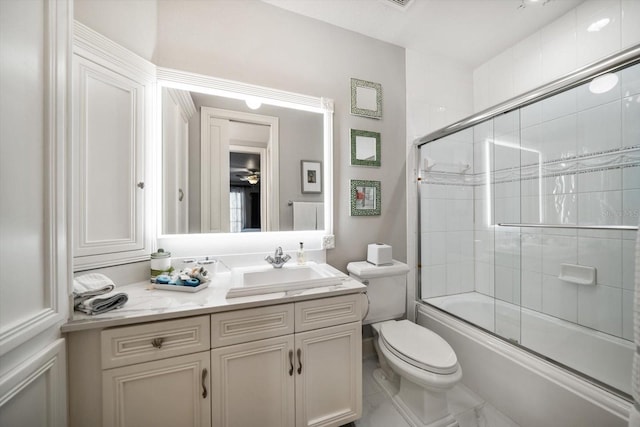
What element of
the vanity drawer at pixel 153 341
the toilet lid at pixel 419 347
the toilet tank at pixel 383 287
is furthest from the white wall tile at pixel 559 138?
the vanity drawer at pixel 153 341

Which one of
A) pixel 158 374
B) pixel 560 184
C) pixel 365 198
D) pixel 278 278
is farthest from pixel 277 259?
pixel 560 184

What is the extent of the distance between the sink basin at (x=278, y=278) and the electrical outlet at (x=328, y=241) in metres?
Result: 0.19

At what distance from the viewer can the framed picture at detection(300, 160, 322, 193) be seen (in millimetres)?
1647

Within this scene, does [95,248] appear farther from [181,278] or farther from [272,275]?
[272,275]

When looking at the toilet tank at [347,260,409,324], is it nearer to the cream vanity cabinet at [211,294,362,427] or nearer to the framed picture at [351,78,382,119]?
the cream vanity cabinet at [211,294,362,427]

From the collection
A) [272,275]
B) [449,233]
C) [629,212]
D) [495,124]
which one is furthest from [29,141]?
[629,212]

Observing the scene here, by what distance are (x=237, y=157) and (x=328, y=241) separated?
2.78 ft

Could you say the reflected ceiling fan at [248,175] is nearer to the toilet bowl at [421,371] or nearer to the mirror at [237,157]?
the mirror at [237,157]

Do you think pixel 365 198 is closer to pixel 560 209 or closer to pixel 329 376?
pixel 329 376

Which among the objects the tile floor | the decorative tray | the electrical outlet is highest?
the electrical outlet

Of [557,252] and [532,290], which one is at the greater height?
[557,252]

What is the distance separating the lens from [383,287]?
1.63 metres

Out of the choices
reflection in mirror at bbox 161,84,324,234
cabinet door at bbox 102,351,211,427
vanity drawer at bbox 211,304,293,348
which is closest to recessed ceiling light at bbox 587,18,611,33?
reflection in mirror at bbox 161,84,324,234

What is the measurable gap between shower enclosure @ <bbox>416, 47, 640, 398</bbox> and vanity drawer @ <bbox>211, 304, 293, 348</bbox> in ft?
4.51
